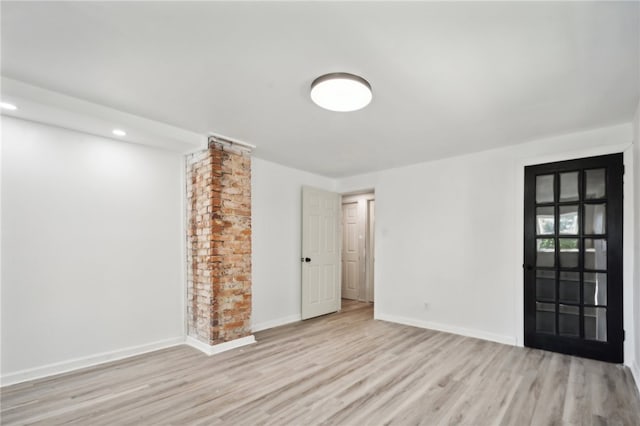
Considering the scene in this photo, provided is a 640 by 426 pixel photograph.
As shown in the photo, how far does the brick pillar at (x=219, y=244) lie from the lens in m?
3.65

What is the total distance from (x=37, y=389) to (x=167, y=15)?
3.31 metres

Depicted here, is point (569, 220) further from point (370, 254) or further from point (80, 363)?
point (80, 363)

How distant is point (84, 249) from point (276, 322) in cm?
274

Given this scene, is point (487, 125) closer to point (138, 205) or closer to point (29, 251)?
point (138, 205)

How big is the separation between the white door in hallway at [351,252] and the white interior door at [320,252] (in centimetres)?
120

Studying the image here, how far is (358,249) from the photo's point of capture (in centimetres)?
697

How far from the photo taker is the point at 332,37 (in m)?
1.89

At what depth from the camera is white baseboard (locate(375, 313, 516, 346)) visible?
155 inches

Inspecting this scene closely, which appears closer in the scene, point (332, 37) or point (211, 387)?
point (332, 37)

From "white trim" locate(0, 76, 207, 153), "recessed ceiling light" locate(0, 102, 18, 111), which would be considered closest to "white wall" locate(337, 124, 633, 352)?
"white trim" locate(0, 76, 207, 153)

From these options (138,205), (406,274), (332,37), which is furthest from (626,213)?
(138,205)

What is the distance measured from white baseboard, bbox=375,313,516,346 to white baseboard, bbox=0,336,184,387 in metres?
3.18

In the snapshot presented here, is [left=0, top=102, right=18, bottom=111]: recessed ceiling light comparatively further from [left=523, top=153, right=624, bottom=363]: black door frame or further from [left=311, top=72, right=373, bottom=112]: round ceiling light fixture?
[left=523, top=153, right=624, bottom=363]: black door frame

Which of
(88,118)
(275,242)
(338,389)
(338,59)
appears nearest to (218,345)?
(338,389)
